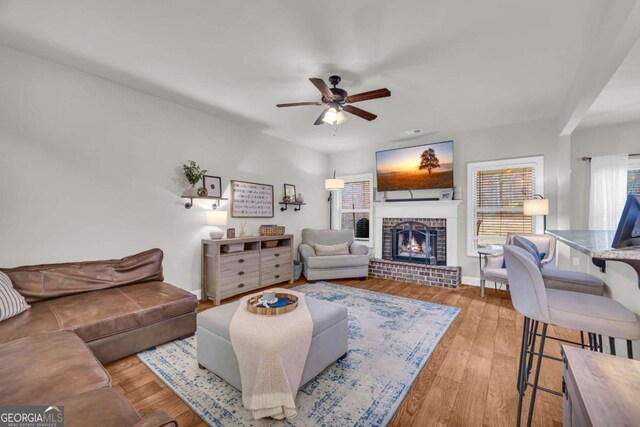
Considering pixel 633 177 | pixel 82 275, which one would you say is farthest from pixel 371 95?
pixel 633 177

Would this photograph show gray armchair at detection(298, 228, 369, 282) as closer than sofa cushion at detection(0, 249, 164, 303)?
No

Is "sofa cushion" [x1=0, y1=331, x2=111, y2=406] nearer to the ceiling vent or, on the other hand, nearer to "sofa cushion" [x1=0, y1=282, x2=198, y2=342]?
"sofa cushion" [x1=0, y1=282, x2=198, y2=342]

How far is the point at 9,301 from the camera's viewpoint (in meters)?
1.98

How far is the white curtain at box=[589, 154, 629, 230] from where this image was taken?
141 inches

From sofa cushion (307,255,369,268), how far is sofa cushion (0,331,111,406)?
3355mm

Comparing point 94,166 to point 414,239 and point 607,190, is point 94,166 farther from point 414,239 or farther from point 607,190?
point 607,190

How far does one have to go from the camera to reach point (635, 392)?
2.11 ft

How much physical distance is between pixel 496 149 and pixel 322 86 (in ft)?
11.4

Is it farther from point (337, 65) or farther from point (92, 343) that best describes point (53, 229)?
point (337, 65)

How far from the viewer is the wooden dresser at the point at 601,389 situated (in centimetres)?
58

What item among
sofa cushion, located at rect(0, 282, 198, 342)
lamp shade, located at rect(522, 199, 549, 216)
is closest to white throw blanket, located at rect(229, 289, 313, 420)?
sofa cushion, located at rect(0, 282, 198, 342)

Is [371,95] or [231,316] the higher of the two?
[371,95]

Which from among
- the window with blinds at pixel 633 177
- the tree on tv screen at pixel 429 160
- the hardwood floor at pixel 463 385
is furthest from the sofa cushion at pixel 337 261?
the window with blinds at pixel 633 177

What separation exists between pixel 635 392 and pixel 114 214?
12.7 ft
